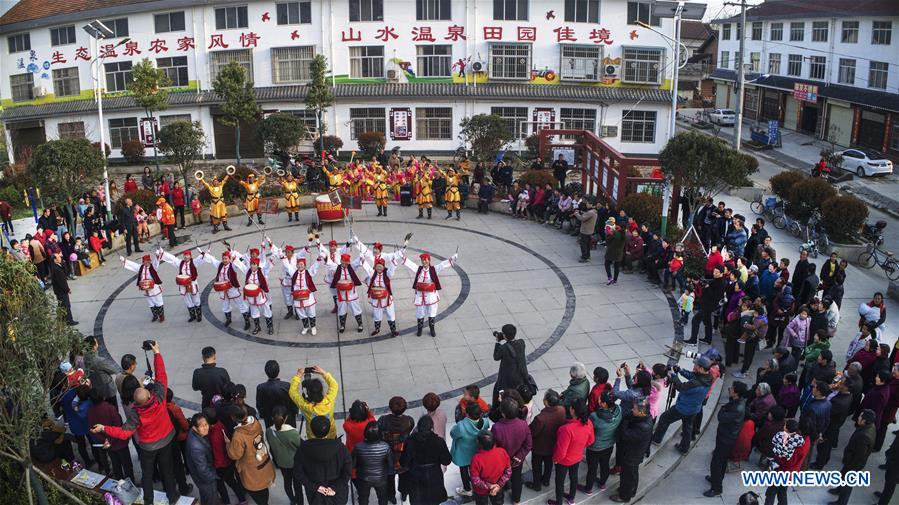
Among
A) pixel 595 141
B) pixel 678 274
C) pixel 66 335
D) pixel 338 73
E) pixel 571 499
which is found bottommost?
pixel 571 499

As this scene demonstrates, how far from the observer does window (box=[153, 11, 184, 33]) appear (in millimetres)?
33281

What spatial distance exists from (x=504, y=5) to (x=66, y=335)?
2858 centimetres

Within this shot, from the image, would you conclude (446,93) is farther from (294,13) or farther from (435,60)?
(294,13)

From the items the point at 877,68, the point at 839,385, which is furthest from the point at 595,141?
the point at 877,68

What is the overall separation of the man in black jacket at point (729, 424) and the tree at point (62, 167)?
15.7 metres

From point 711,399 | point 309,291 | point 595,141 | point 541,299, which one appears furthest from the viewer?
point 595,141

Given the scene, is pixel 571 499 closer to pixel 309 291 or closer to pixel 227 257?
pixel 309 291

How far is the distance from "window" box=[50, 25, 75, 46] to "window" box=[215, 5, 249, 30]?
7.72 m

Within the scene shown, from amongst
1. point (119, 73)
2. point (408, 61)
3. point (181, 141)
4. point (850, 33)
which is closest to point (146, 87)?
point (181, 141)

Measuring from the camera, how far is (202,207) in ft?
74.5

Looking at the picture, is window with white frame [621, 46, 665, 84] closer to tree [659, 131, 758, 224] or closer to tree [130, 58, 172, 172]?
tree [659, 131, 758, 224]

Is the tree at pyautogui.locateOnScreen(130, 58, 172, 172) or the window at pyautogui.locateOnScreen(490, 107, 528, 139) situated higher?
the tree at pyautogui.locateOnScreen(130, 58, 172, 172)

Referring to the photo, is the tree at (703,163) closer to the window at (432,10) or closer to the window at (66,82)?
the window at (432,10)

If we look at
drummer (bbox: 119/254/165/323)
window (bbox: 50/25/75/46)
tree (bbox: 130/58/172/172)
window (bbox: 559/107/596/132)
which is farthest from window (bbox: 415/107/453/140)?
drummer (bbox: 119/254/165/323)
